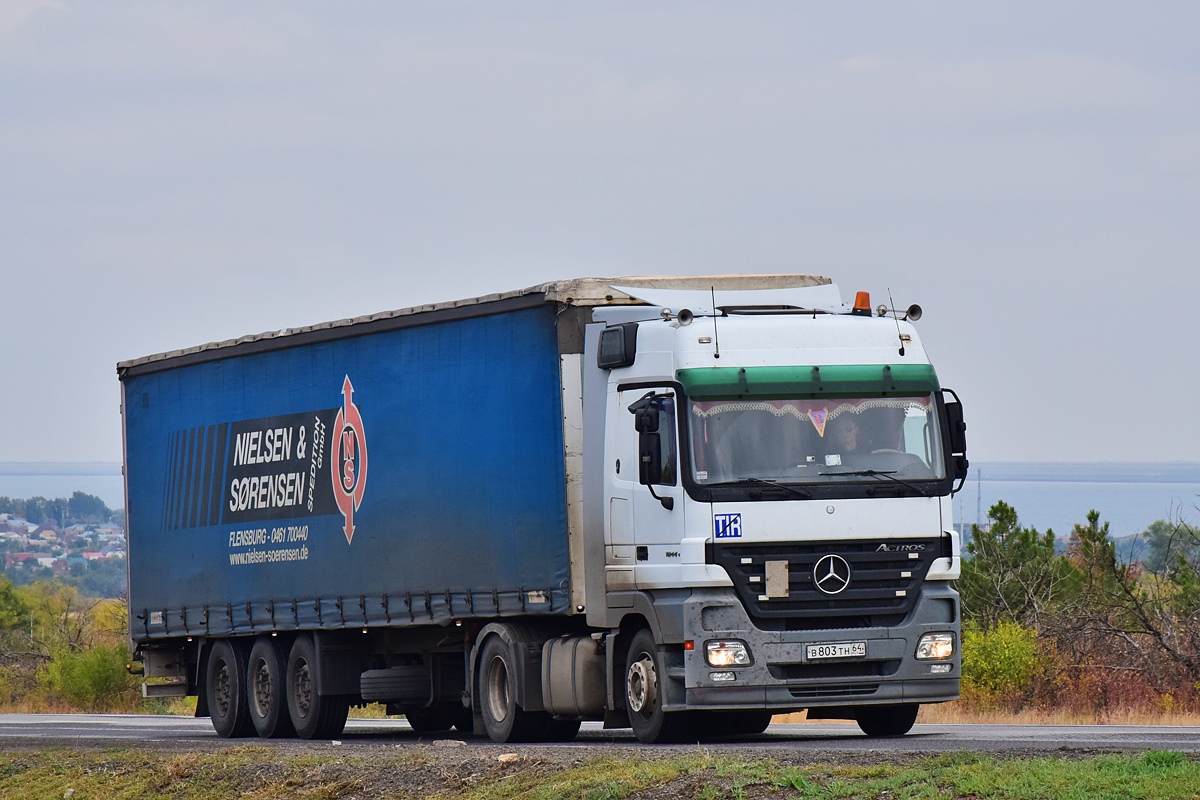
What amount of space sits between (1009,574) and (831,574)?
530 inches

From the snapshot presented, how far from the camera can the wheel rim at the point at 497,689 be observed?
56.2 ft

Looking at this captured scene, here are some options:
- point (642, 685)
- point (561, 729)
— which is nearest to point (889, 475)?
point (642, 685)

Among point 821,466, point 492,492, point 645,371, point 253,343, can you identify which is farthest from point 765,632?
point 253,343

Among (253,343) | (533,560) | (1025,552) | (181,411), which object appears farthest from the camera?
(1025,552)

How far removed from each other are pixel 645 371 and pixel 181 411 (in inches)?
355

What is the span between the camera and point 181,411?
22.6 meters

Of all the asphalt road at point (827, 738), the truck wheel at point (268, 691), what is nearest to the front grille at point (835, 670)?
the asphalt road at point (827, 738)

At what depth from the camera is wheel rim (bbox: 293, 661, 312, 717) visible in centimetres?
2045

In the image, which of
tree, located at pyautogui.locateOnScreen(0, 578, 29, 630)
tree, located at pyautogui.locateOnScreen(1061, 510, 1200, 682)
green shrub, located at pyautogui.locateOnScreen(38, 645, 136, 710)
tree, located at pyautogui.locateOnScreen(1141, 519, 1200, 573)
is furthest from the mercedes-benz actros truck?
tree, located at pyautogui.locateOnScreen(0, 578, 29, 630)

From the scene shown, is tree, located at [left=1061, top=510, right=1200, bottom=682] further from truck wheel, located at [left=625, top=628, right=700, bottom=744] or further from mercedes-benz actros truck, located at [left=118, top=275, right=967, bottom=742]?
truck wheel, located at [left=625, top=628, right=700, bottom=744]

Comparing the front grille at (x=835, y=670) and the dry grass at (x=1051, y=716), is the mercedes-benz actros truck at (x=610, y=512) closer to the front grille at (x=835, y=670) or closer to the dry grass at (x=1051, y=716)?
the front grille at (x=835, y=670)

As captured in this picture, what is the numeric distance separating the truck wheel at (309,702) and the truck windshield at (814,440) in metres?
7.00

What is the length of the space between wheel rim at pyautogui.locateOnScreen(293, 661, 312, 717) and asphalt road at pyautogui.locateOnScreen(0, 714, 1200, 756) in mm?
588

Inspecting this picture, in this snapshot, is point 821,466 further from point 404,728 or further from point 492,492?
point 404,728
